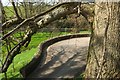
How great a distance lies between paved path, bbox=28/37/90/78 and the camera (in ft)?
31.7

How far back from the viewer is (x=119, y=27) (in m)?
3.51

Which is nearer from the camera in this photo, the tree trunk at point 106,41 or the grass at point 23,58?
the tree trunk at point 106,41

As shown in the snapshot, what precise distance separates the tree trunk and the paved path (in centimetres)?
558

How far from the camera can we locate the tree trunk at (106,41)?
3.51 metres

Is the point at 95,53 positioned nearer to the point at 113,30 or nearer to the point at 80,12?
the point at 113,30

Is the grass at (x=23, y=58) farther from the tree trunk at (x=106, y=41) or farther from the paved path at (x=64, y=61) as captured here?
the tree trunk at (x=106, y=41)

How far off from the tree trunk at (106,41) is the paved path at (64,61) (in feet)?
18.3

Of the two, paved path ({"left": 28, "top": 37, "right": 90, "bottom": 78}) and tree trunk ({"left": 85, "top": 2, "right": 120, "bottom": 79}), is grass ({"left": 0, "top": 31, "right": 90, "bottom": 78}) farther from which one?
tree trunk ({"left": 85, "top": 2, "right": 120, "bottom": 79})

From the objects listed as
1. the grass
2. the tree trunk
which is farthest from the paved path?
the tree trunk

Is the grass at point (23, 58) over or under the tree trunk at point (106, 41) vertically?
under

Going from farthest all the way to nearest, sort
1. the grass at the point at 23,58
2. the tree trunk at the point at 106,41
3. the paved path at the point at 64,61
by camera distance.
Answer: the grass at the point at 23,58 → the paved path at the point at 64,61 → the tree trunk at the point at 106,41

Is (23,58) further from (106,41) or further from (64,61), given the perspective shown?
(106,41)

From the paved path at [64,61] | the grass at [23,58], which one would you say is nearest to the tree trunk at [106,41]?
the grass at [23,58]

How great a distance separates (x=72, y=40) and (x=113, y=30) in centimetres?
1090
